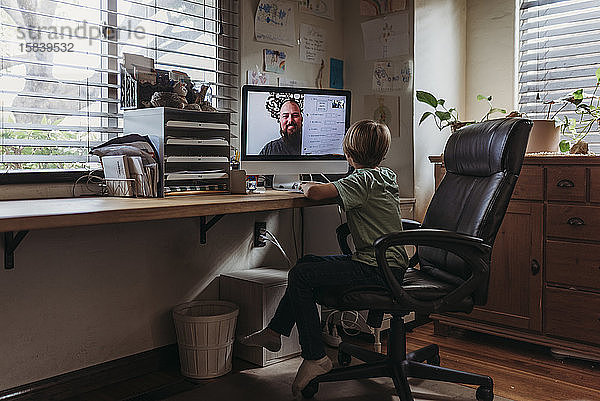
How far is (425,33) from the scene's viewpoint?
326 centimetres

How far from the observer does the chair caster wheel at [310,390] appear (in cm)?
225

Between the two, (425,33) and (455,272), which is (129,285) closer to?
(455,272)

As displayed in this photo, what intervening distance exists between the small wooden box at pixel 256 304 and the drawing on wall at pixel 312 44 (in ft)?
4.05

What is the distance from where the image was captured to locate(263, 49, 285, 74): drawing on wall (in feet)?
10.2

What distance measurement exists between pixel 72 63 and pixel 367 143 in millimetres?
1189

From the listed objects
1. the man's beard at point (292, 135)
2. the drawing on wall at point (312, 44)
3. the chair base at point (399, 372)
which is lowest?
the chair base at point (399, 372)

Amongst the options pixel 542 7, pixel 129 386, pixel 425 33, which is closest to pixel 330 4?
pixel 425 33

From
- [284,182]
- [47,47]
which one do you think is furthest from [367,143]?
[47,47]

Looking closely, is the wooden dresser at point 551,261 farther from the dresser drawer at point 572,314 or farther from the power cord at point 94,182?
the power cord at point 94,182

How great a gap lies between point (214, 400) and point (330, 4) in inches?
87.2

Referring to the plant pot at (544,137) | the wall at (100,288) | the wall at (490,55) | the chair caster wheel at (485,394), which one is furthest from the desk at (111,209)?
the wall at (490,55)

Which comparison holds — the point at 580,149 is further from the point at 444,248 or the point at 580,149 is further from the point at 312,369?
the point at 312,369

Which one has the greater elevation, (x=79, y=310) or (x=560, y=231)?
(x=560, y=231)

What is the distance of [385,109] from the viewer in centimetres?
335
